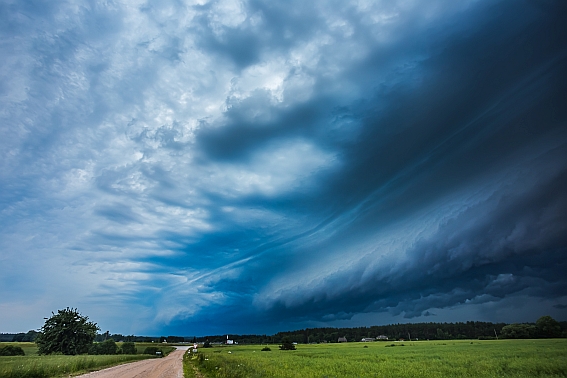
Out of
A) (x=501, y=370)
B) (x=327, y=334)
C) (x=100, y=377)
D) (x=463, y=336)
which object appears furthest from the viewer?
(x=327, y=334)

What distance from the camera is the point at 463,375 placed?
969 inches

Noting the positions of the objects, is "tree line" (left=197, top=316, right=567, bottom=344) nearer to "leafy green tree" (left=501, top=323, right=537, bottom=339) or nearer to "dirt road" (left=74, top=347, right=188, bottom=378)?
"leafy green tree" (left=501, top=323, right=537, bottom=339)

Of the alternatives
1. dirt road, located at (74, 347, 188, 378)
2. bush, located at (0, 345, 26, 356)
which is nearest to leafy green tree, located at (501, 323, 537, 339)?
dirt road, located at (74, 347, 188, 378)

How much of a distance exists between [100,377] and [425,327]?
6299 inches

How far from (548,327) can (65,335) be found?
79.0 m

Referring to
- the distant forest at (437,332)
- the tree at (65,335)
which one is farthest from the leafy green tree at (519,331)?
the tree at (65,335)

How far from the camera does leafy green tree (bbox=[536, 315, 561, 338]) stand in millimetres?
35375

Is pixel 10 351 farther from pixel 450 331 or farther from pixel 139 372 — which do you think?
pixel 450 331

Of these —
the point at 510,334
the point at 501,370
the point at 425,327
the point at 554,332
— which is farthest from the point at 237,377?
the point at 425,327

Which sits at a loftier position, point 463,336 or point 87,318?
point 87,318

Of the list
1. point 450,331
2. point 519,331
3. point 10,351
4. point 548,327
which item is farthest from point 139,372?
point 450,331

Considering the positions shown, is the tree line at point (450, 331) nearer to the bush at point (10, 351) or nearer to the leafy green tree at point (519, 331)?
the leafy green tree at point (519, 331)

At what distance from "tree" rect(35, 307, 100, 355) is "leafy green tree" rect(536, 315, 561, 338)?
77.1 m

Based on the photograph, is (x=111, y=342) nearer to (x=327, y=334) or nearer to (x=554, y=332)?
(x=554, y=332)
